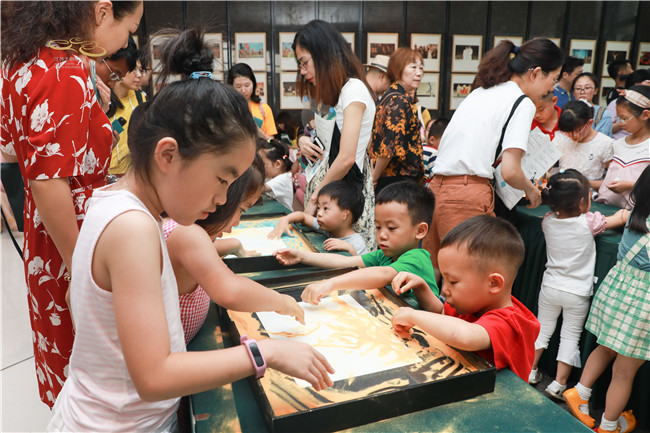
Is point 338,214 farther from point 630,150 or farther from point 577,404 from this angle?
point 630,150

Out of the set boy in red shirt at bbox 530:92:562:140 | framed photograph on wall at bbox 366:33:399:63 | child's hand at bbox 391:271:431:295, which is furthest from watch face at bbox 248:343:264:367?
framed photograph on wall at bbox 366:33:399:63

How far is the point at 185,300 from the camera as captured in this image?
3.32 ft

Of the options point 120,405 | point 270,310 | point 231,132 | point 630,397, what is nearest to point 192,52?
point 231,132

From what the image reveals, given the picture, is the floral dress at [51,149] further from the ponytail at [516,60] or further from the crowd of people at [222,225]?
the ponytail at [516,60]

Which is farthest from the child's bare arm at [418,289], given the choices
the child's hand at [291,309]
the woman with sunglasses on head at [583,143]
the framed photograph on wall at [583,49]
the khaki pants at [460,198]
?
the framed photograph on wall at [583,49]

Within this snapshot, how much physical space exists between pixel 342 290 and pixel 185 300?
39 centimetres

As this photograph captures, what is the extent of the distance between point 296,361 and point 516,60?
6.74ft

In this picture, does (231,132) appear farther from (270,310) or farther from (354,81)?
(354,81)

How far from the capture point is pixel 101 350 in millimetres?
716

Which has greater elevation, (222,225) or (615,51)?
(615,51)

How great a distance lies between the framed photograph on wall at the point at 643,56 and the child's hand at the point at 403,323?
7573 mm

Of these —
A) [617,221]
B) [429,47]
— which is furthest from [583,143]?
[429,47]

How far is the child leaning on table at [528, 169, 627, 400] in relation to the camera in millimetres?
2303

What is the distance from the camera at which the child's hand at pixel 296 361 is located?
2.31 ft
